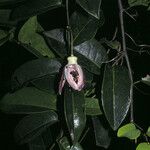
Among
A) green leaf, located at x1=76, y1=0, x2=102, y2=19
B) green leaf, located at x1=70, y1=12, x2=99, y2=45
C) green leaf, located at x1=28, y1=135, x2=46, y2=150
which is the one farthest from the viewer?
green leaf, located at x1=28, y1=135, x2=46, y2=150

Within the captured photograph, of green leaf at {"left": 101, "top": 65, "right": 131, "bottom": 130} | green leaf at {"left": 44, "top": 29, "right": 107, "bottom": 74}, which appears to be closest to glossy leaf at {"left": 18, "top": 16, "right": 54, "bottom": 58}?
green leaf at {"left": 44, "top": 29, "right": 107, "bottom": 74}

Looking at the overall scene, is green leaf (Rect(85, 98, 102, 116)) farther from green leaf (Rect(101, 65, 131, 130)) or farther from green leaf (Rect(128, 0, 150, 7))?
green leaf (Rect(128, 0, 150, 7))

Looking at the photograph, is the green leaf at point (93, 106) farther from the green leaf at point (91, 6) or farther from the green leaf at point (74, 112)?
the green leaf at point (91, 6)

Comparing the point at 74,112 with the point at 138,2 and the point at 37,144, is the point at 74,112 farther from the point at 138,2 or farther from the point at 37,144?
the point at 138,2

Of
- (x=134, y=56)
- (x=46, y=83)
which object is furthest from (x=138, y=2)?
(x=46, y=83)

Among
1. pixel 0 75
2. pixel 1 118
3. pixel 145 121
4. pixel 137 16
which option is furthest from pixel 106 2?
pixel 1 118

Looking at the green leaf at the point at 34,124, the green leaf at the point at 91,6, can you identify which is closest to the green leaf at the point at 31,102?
the green leaf at the point at 34,124
